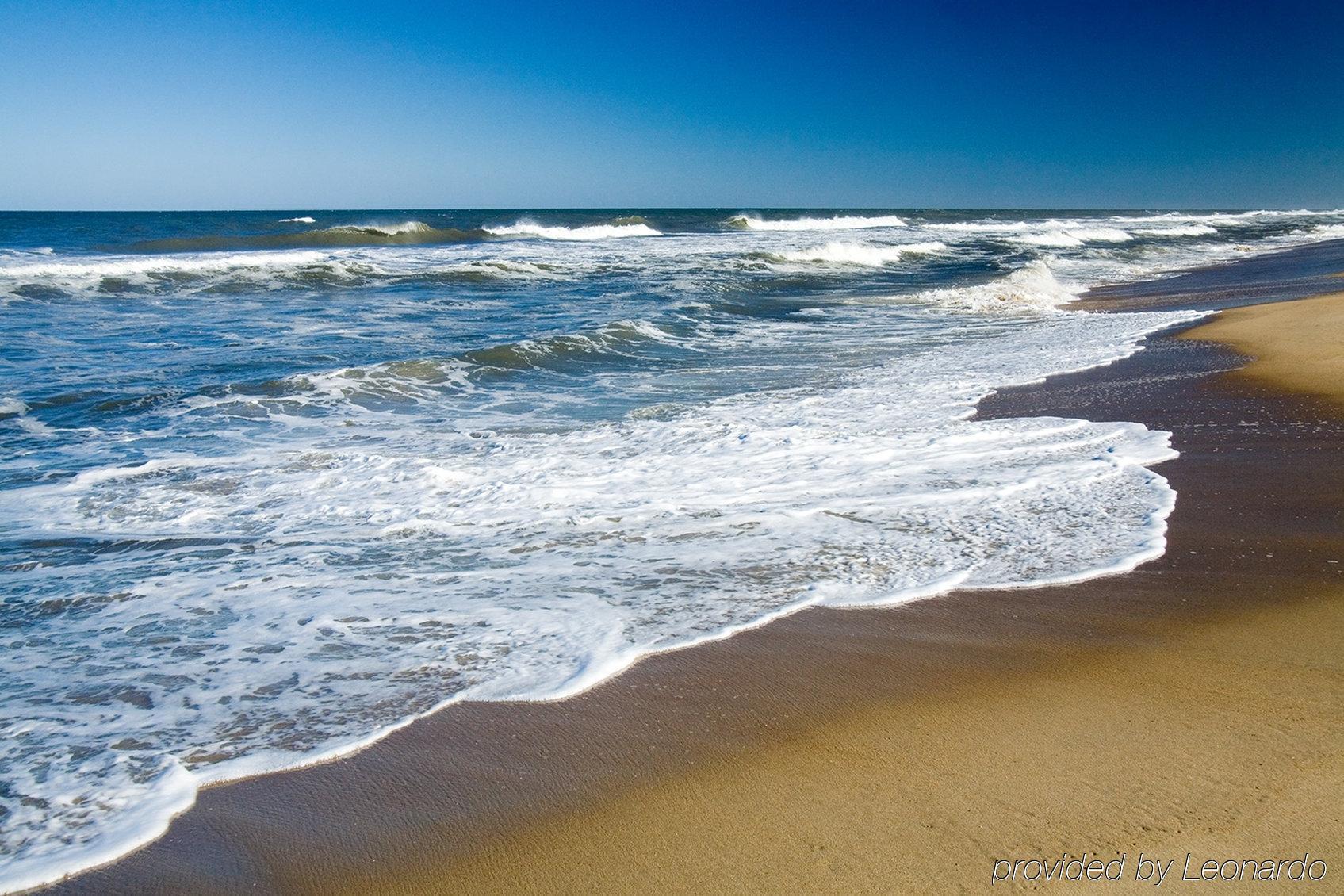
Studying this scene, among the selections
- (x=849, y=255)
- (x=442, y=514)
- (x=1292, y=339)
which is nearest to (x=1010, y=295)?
(x=1292, y=339)

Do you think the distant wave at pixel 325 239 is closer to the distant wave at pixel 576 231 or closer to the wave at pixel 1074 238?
the distant wave at pixel 576 231

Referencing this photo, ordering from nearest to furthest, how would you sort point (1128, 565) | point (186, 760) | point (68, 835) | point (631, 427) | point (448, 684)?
point (68, 835), point (186, 760), point (448, 684), point (1128, 565), point (631, 427)

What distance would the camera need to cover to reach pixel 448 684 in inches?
122

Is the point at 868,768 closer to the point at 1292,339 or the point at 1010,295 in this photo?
the point at 1292,339

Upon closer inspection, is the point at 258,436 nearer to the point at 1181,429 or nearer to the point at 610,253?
the point at 1181,429

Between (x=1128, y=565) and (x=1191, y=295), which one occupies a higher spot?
(x=1191, y=295)

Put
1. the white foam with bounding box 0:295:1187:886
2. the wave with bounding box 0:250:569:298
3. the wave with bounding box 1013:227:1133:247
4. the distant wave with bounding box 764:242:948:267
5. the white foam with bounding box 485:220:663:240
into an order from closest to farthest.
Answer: the white foam with bounding box 0:295:1187:886 → the wave with bounding box 0:250:569:298 → the distant wave with bounding box 764:242:948:267 → the wave with bounding box 1013:227:1133:247 → the white foam with bounding box 485:220:663:240

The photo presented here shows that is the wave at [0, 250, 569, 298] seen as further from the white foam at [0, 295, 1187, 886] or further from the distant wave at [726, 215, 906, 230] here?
the distant wave at [726, 215, 906, 230]

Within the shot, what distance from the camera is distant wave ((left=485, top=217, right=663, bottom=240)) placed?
1961 inches

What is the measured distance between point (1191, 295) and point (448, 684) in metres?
18.4

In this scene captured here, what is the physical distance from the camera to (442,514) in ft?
16.7

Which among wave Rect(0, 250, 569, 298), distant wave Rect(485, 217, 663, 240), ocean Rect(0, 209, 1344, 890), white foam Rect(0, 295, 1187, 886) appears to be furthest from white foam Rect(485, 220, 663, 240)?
white foam Rect(0, 295, 1187, 886)

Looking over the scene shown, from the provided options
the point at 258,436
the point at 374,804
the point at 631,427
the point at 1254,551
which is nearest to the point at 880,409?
the point at 631,427

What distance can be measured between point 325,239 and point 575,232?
1610 centimetres
